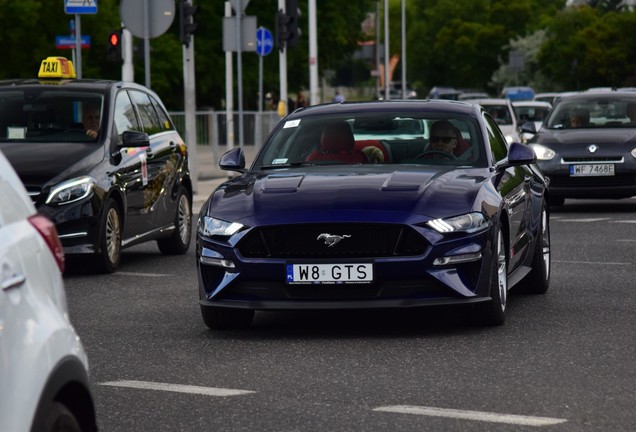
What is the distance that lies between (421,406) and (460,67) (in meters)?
154

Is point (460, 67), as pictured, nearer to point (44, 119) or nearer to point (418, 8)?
point (418, 8)

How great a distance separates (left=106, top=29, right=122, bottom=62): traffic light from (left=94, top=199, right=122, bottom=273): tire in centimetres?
1338

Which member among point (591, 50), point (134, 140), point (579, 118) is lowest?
point (591, 50)

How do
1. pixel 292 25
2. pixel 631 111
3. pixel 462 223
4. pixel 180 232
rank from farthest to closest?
pixel 292 25 → pixel 631 111 → pixel 180 232 → pixel 462 223

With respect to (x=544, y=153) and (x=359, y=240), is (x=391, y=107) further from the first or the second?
(x=544, y=153)

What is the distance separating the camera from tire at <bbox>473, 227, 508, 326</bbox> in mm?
10047

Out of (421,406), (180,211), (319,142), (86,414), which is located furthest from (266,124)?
(86,414)

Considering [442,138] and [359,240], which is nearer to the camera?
[359,240]

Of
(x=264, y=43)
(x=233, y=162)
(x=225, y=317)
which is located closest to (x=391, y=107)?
(x=233, y=162)

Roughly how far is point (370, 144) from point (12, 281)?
297 inches

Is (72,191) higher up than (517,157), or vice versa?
(517,157)

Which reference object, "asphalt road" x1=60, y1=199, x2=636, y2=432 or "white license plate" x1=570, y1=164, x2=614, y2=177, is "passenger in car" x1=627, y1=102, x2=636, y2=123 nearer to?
"white license plate" x1=570, y1=164, x2=614, y2=177

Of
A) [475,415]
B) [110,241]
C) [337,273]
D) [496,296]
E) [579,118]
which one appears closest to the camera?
[475,415]

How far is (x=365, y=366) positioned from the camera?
8844 millimetres
